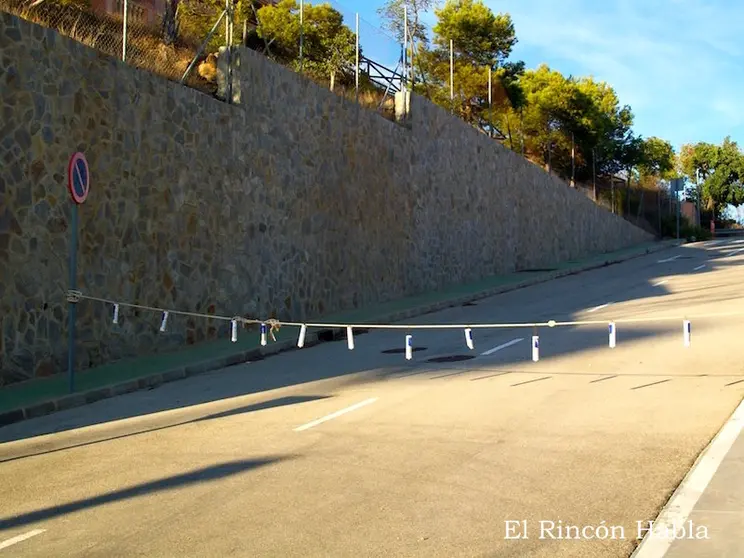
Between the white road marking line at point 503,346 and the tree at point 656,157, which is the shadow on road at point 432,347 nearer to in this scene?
the white road marking line at point 503,346

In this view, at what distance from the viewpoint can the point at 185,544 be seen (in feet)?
16.9

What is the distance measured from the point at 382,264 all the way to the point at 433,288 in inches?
148

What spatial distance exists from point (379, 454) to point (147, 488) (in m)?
2.02

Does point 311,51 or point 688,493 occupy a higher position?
point 311,51

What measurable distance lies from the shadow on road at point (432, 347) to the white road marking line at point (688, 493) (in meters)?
4.97

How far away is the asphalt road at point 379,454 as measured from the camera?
528 centimetres

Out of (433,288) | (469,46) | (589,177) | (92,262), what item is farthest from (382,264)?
(589,177)

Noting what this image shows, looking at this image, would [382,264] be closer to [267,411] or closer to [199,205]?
[199,205]

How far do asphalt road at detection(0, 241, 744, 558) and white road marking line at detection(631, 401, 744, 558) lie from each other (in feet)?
0.39

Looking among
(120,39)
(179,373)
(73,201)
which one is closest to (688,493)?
(73,201)

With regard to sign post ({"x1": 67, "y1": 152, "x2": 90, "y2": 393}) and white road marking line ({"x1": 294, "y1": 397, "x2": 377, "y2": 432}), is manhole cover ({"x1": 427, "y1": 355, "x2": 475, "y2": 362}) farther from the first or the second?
sign post ({"x1": 67, "y1": 152, "x2": 90, "y2": 393})

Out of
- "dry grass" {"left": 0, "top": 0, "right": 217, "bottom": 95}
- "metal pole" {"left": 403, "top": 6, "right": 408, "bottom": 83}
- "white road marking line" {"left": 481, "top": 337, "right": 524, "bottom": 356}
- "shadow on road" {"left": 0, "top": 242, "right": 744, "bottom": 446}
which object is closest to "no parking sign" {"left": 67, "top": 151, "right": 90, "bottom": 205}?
"shadow on road" {"left": 0, "top": 242, "right": 744, "bottom": 446}

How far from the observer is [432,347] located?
573 inches

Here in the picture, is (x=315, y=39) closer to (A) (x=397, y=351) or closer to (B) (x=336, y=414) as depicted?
(A) (x=397, y=351)
